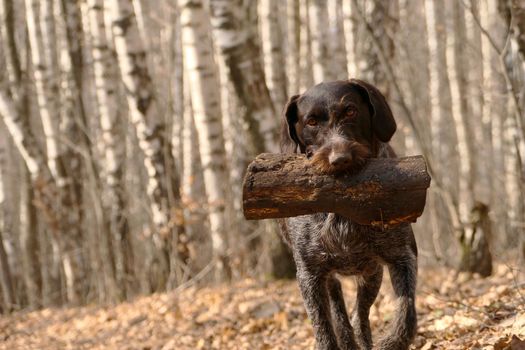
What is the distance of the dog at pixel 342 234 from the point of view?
466 cm

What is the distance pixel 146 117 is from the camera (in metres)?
10.7

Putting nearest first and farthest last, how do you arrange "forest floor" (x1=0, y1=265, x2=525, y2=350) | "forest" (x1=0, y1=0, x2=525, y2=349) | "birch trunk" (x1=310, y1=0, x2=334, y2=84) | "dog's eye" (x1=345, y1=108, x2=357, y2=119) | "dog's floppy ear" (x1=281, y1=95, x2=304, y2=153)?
"dog's eye" (x1=345, y1=108, x2=357, y2=119), "dog's floppy ear" (x1=281, y1=95, x2=304, y2=153), "forest floor" (x1=0, y1=265, x2=525, y2=350), "forest" (x1=0, y1=0, x2=525, y2=349), "birch trunk" (x1=310, y1=0, x2=334, y2=84)

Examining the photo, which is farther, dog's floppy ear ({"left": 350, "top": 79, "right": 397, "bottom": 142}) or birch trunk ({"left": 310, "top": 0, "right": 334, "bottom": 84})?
birch trunk ({"left": 310, "top": 0, "right": 334, "bottom": 84})

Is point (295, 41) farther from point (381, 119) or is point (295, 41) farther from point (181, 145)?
point (381, 119)

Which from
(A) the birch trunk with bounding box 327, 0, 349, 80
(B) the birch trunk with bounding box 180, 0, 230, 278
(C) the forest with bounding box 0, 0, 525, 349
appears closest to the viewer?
(C) the forest with bounding box 0, 0, 525, 349

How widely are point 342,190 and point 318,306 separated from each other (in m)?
1.03

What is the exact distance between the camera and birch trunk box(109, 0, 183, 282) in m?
10.7

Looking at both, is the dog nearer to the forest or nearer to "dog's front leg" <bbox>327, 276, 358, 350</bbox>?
"dog's front leg" <bbox>327, 276, 358, 350</bbox>

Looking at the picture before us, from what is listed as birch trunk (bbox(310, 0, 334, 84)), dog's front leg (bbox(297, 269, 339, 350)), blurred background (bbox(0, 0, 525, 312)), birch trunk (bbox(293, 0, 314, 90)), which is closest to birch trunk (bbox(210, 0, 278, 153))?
blurred background (bbox(0, 0, 525, 312))

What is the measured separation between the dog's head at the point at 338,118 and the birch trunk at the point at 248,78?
12.9 ft

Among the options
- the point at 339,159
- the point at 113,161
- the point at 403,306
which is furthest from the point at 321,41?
the point at 339,159

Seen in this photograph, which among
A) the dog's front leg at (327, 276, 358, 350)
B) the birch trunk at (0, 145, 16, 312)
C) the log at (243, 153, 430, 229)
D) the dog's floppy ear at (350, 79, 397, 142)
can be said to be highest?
the dog's floppy ear at (350, 79, 397, 142)

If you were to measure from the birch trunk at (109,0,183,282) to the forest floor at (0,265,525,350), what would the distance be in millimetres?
1285

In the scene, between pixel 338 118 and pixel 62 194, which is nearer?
pixel 338 118
